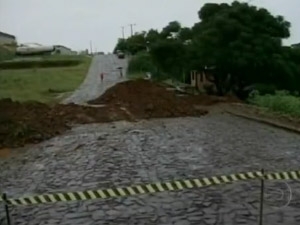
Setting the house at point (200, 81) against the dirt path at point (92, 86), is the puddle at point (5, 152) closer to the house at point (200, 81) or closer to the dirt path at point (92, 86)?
the dirt path at point (92, 86)

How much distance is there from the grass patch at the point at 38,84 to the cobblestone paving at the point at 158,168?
1812 centimetres

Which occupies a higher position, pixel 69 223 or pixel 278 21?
pixel 278 21

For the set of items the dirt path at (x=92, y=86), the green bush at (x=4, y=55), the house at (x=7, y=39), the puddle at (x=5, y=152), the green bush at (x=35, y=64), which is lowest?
the dirt path at (x=92, y=86)

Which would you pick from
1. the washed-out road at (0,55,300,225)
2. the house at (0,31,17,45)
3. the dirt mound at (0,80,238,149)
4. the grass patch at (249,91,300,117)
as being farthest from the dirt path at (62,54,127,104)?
the house at (0,31,17,45)

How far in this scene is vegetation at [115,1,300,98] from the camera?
2933cm

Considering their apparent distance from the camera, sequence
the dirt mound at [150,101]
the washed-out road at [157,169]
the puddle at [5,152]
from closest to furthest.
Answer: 1. the washed-out road at [157,169]
2. the puddle at [5,152]
3. the dirt mound at [150,101]

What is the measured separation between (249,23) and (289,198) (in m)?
22.4

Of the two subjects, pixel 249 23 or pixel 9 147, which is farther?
pixel 249 23

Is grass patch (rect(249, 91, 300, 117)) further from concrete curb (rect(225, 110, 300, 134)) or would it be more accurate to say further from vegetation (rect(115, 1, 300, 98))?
vegetation (rect(115, 1, 300, 98))

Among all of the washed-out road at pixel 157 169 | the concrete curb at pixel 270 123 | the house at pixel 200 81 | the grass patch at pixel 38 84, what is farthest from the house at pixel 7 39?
the washed-out road at pixel 157 169

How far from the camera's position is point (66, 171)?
43.8 feet

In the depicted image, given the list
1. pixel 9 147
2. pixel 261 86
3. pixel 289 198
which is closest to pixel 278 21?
pixel 261 86

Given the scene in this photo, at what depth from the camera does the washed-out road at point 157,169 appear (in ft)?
29.0

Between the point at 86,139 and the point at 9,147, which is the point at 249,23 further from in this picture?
the point at 9,147
